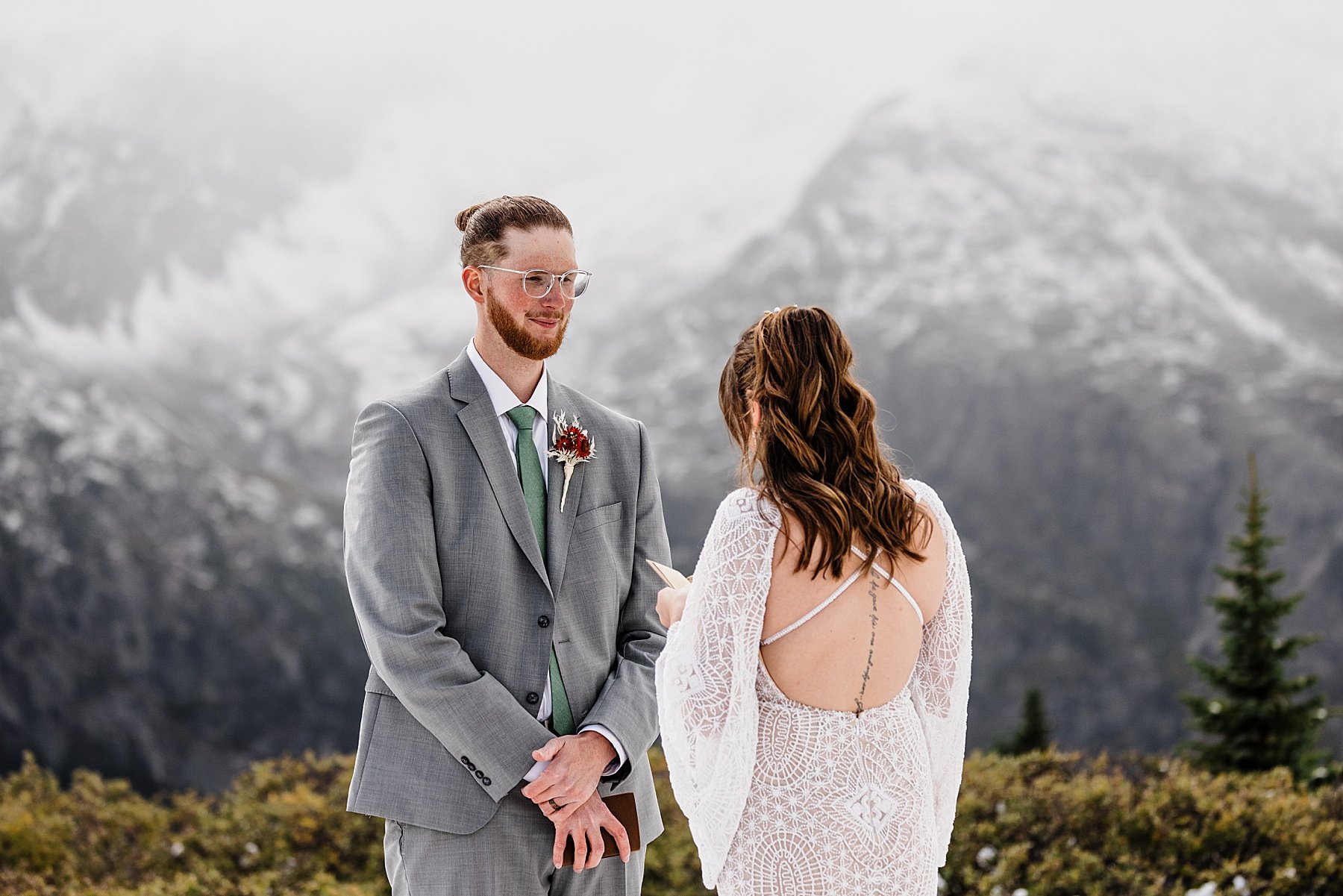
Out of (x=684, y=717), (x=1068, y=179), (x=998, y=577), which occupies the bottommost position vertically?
(x=998, y=577)

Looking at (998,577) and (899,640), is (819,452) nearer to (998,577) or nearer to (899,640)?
(899,640)

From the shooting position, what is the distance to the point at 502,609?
2.61 m

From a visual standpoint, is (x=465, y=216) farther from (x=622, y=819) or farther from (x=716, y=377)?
(x=716, y=377)

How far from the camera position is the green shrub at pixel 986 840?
15.9 feet

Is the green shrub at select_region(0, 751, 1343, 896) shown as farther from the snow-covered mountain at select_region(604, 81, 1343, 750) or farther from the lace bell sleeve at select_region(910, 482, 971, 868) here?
the snow-covered mountain at select_region(604, 81, 1343, 750)

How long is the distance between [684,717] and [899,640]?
0.54 m

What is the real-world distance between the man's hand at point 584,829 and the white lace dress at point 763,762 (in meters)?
0.20

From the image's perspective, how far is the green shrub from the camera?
483 centimetres

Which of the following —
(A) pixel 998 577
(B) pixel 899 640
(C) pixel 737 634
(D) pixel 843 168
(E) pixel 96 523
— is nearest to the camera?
(C) pixel 737 634

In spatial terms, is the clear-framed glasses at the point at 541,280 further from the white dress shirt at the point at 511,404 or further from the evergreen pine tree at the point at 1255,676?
the evergreen pine tree at the point at 1255,676

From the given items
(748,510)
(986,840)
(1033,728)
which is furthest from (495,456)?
(1033,728)

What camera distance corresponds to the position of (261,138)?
78125 mm

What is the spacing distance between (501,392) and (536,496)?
0.92 feet

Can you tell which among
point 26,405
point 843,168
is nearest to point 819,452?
point 26,405
